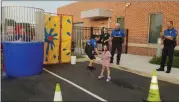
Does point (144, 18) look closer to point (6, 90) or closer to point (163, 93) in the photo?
point (163, 93)

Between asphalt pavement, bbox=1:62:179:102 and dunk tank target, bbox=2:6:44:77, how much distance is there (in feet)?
1.59

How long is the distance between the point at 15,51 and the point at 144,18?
9.36 m

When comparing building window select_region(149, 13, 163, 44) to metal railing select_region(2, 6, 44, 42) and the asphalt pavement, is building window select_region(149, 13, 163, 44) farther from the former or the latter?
metal railing select_region(2, 6, 44, 42)

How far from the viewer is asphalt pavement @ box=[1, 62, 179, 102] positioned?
6.01m

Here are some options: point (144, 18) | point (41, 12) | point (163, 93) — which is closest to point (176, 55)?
point (144, 18)

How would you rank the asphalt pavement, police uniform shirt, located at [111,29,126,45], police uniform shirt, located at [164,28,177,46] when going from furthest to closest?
police uniform shirt, located at [111,29,126,45], police uniform shirt, located at [164,28,177,46], the asphalt pavement

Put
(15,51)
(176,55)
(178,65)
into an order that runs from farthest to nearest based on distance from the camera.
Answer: (176,55) → (178,65) → (15,51)

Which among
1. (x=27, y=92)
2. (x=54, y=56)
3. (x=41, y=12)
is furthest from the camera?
(x=54, y=56)

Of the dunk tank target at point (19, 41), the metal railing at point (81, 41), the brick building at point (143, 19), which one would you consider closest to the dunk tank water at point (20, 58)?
the dunk tank target at point (19, 41)

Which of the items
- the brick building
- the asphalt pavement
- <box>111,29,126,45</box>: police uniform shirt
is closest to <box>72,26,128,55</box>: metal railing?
the brick building

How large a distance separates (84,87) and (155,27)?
8924 millimetres

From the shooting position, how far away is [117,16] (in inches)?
703

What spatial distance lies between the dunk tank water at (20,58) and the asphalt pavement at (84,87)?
0.41 m

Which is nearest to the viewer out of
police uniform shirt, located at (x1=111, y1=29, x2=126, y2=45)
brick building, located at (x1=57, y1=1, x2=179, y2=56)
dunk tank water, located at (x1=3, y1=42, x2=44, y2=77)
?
dunk tank water, located at (x1=3, y1=42, x2=44, y2=77)
